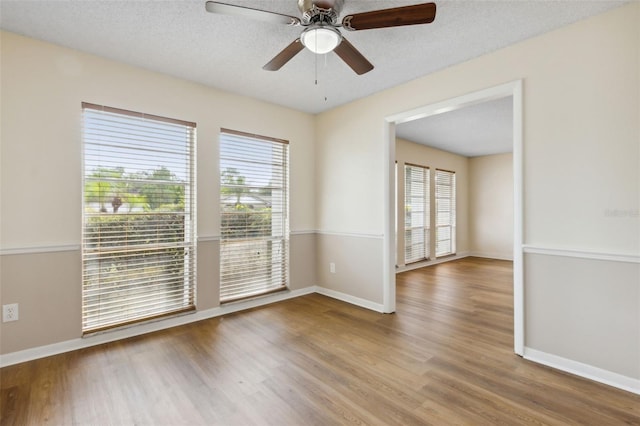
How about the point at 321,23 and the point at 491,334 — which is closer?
the point at 321,23

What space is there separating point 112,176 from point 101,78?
899mm

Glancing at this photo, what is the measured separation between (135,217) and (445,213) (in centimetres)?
647

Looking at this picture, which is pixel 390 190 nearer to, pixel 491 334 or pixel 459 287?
pixel 491 334

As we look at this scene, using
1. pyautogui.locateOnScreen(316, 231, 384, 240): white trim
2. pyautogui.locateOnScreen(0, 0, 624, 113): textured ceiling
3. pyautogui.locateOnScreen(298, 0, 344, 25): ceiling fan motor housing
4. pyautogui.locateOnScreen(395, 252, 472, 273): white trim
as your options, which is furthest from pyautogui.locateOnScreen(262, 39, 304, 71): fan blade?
pyautogui.locateOnScreen(395, 252, 472, 273): white trim

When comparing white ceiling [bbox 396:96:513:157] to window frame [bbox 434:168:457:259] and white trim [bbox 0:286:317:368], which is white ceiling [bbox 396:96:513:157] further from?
white trim [bbox 0:286:317:368]

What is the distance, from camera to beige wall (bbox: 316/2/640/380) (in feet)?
6.85

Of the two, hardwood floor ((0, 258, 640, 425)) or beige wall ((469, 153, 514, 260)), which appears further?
beige wall ((469, 153, 514, 260))

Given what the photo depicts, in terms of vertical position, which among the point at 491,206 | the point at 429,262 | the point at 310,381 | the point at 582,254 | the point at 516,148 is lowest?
the point at 310,381

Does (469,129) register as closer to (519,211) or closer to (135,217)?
(519,211)

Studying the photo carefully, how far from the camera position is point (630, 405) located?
1907 millimetres

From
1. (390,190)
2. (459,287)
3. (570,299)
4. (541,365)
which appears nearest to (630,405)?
(541,365)

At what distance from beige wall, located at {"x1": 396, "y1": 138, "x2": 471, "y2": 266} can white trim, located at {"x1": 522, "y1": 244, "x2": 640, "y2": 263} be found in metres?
3.50

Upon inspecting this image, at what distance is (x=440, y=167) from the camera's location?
701cm

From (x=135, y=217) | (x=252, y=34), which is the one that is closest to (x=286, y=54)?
(x=252, y=34)
